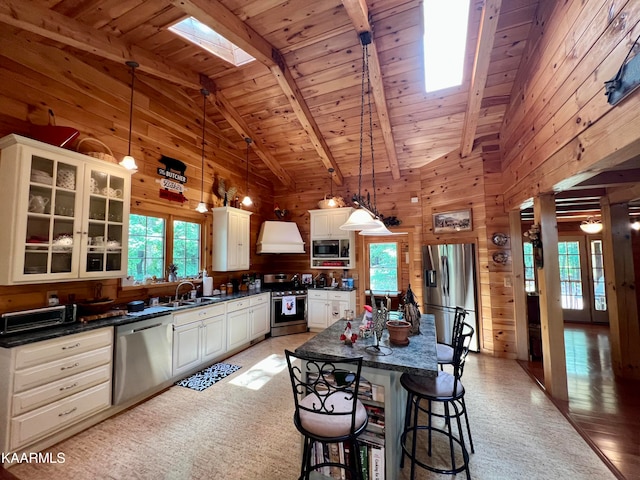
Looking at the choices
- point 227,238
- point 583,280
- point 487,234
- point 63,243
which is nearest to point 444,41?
point 487,234

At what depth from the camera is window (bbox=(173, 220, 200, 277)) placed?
4.22m

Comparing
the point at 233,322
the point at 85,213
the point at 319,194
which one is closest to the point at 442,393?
the point at 233,322

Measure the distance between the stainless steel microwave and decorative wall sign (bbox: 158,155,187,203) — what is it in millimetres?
2746

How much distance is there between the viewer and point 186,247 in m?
4.40

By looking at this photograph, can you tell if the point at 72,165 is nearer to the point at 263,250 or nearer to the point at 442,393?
the point at 263,250

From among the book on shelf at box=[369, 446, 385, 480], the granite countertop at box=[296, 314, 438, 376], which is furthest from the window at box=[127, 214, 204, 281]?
the book on shelf at box=[369, 446, 385, 480]

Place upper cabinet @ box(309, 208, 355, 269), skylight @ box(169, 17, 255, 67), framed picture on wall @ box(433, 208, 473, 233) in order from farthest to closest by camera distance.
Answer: upper cabinet @ box(309, 208, 355, 269)
framed picture on wall @ box(433, 208, 473, 233)
skylight @ box(169, 17, 255, 67)

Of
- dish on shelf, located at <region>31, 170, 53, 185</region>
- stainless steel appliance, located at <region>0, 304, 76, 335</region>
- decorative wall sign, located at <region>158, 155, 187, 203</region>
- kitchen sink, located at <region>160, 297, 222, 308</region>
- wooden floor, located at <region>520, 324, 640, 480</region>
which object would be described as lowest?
wooden floor, located at <region>520, 324, 640, 480</region>

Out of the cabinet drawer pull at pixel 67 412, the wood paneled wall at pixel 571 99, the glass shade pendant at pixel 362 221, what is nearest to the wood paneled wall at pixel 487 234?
the wood paneled wall at pixel 571 99

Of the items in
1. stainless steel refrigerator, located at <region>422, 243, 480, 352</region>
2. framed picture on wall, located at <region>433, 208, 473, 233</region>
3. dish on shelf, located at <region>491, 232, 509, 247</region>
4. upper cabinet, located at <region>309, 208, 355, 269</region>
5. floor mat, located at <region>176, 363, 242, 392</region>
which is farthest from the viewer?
upper cabinet, located at <region>309, 208, 355, 269</region>

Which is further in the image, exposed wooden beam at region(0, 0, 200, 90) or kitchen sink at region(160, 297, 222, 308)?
kitchen sink at region(160, 297, 222, 308)

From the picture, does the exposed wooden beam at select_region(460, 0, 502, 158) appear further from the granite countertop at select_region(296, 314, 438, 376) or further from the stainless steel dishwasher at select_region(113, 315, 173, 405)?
the stainless steel dishwasher at select_region(113, 315, 173, 405)

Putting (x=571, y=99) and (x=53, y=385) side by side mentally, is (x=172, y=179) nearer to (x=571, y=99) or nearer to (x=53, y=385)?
(x=53, y=385)

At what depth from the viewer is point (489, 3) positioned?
249cm
